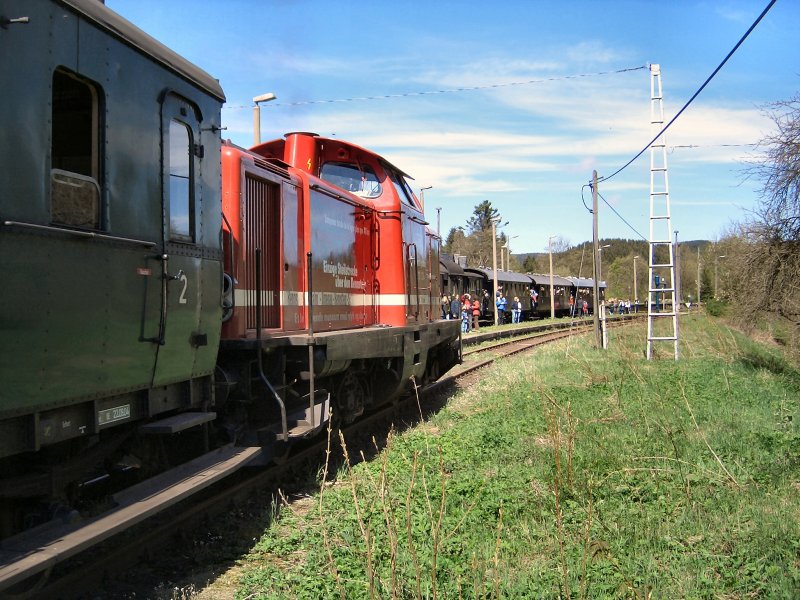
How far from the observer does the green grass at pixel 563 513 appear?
4.00m

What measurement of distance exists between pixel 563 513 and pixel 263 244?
12.9 ft

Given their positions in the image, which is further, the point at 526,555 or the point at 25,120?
the point at 526,555

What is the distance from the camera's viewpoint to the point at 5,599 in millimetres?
3291

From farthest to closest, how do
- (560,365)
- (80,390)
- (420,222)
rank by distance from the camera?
(560,365) < (420,222) < (80,390)

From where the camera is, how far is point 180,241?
4.68 meters

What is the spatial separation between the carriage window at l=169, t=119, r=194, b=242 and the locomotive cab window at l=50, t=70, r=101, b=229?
2.48 ft

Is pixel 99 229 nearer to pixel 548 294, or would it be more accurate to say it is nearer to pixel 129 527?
pixel 129 527

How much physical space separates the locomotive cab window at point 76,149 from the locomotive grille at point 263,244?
2413 mm

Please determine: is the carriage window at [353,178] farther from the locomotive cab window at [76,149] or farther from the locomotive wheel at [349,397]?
the locomotive cab window at [76,149]

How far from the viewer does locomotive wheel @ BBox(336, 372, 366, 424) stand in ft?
26.2

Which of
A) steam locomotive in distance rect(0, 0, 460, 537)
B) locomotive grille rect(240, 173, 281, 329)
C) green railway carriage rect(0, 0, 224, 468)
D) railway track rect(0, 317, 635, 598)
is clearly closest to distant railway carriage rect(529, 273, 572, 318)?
locomotive grille rect(240, 173, 281, 329)

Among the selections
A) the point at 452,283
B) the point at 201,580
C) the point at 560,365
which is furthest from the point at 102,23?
the point at 452,283

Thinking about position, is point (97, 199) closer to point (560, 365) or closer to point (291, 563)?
point (291, 563)

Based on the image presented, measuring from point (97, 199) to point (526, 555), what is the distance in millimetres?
3600
